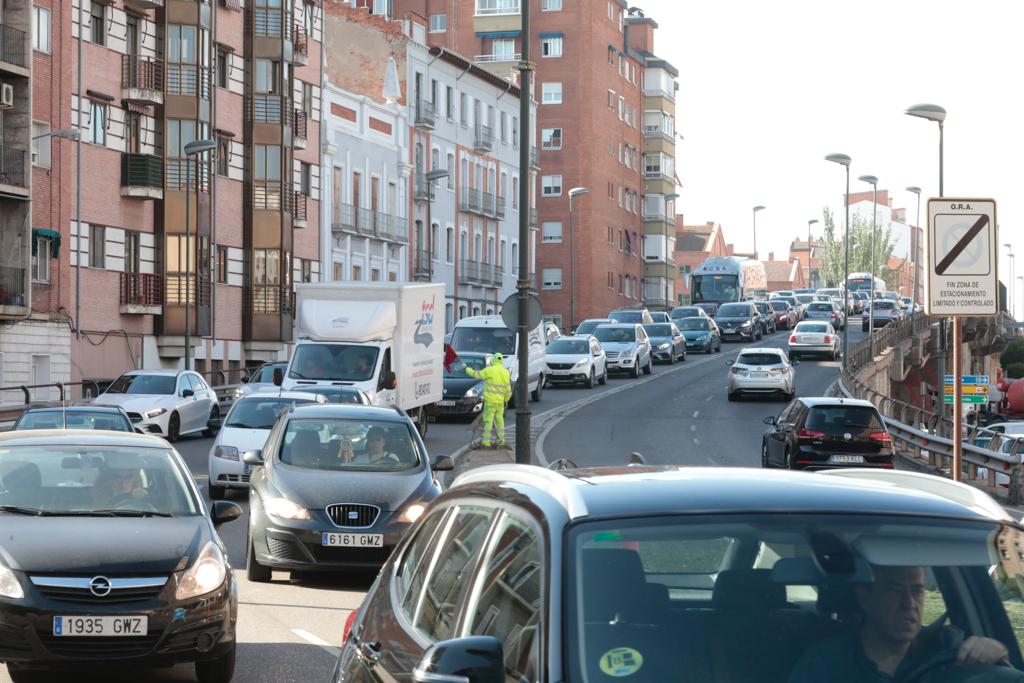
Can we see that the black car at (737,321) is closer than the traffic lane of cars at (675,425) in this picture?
No

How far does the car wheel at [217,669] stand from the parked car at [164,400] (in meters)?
27.1

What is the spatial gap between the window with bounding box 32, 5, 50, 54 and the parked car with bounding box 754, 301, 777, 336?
1810 inches

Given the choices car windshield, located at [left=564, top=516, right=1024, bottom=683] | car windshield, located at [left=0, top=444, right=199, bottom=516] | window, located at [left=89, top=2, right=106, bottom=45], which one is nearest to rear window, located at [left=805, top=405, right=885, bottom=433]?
car windshield, located at [left=0, top=444, right=199, bottom=516]

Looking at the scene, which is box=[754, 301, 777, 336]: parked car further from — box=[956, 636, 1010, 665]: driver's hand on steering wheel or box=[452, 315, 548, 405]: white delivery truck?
box=[956, 636, 1010, 665]: driver's hand on steering wheel

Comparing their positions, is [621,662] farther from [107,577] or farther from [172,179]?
[172,179]

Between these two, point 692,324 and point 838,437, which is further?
point 692,324

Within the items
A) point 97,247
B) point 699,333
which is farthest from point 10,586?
point 699,333

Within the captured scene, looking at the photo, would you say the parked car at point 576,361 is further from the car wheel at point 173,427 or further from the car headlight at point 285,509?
the car headlight at point 285,509

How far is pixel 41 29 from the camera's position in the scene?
49.6 m

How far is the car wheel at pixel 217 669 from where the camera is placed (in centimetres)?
1002

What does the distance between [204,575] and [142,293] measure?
4572cm

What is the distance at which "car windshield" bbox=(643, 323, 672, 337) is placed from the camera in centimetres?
6900

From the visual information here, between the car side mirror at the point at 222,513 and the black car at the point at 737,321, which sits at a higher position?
the black car at the point at 737,321

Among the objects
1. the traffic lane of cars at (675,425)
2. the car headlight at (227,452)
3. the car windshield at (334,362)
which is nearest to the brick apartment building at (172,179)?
the traffic lane of cars at (675,425)
